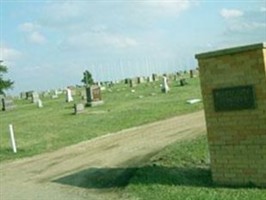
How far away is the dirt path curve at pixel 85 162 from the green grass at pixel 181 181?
0.58 meters

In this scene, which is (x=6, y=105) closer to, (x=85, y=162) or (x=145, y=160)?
(x=85, y=162)

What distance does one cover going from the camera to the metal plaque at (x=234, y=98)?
30.5 ft

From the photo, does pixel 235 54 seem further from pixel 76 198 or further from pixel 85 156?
pixel 85 156

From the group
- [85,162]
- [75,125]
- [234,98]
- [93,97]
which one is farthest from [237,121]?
[93,97]

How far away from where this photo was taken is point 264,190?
895 centimetres

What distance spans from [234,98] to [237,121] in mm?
403

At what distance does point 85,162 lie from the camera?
1461 centimetres

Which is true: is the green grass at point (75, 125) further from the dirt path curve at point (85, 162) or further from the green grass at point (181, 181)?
the green grass at point (181, 181)

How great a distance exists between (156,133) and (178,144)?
401 cm

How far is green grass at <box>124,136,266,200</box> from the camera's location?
9007 mm

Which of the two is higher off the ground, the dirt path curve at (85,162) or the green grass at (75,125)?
the green grass at (75,125)

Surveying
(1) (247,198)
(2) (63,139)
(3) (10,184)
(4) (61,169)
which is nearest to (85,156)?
(4) (61,169)

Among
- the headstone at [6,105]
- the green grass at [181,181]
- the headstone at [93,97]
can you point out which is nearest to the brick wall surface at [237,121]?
the green grass at [181,181]

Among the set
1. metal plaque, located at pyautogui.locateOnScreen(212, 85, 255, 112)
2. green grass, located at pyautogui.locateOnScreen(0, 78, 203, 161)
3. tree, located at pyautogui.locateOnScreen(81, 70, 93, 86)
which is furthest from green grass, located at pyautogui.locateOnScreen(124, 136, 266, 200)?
tree, located at pyautogui.locateOnScreen(81, 70, 93, 86)
